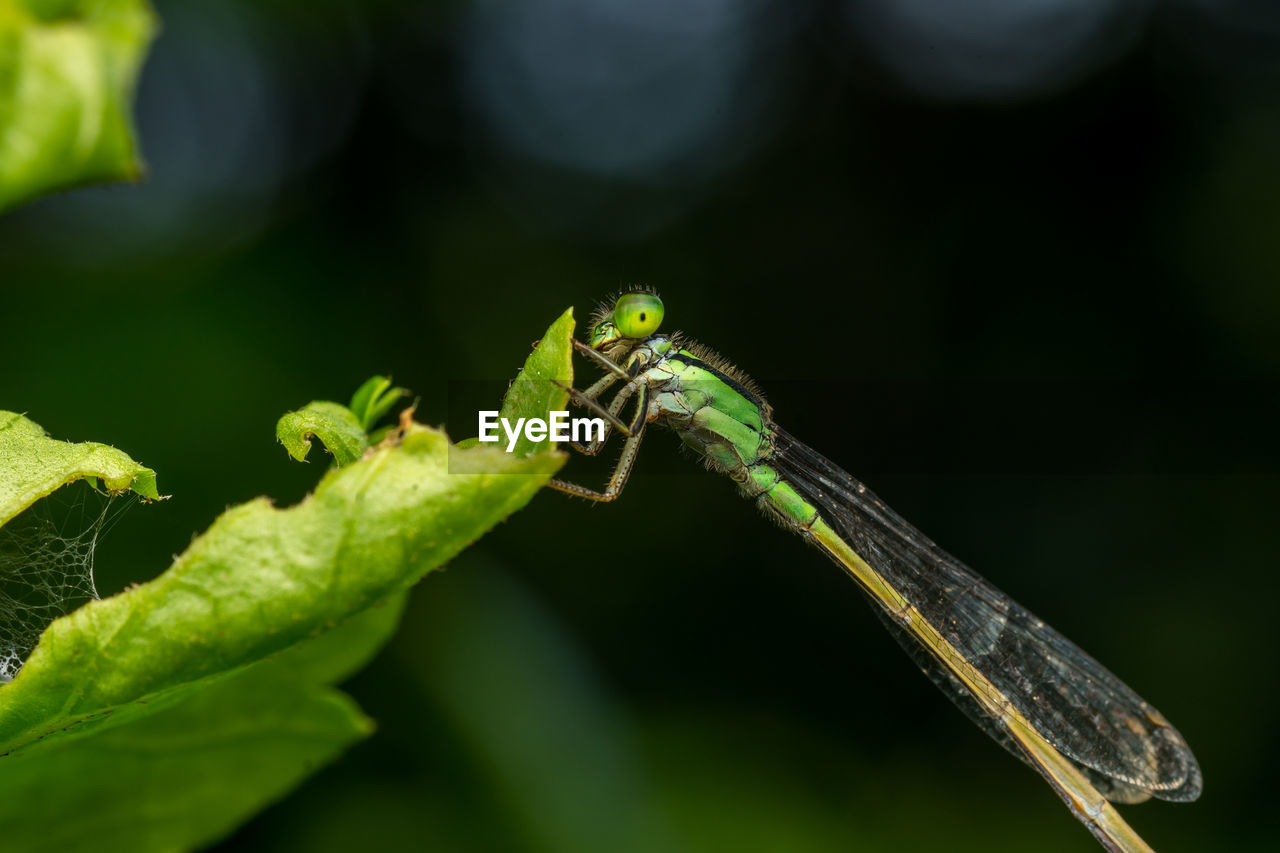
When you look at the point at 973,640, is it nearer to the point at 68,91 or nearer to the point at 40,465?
the point at 40,465

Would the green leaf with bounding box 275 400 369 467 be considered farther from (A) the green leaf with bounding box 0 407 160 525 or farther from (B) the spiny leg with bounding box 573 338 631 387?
(B) the spiny leg with bounding box 573 338 631 387

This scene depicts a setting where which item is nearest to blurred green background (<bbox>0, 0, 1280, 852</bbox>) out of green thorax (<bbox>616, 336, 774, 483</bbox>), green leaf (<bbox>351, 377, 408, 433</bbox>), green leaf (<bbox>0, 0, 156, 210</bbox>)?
green thorax (<bbox>616, 336, 774, 483</bbox>)

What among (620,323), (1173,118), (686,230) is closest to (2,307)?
(620,323)

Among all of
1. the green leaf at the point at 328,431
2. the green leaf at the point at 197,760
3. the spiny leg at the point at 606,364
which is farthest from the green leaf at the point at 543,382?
the spiny leg at the point at 606,364

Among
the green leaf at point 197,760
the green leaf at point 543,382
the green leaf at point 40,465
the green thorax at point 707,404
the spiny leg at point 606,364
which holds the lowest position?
the green leaf at point 197,760

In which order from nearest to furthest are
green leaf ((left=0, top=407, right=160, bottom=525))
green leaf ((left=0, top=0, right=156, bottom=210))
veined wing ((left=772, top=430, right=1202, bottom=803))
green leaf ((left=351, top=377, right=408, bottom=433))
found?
green leaf ((left=0, top=0, right=156, bottom=210))
green leaf ((left=0, top=407, right=160, bottom=525))
green leaf ((left=351, top=377, right=408, bottom=433))
veined wing ((left=772, top=430, right=1202, bottom=803))

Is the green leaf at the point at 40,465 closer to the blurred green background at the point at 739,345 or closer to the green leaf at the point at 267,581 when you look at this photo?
the green leaf at the point at 267,581
